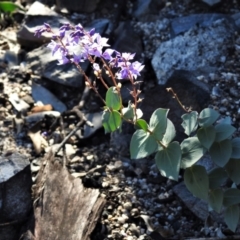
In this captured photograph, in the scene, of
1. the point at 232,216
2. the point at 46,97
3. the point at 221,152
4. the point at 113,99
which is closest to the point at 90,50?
the point at 113,99

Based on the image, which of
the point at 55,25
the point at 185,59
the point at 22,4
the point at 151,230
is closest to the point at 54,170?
the point at 151,230

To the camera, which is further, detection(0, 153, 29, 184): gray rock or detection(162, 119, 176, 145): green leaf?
detection(0, 153, 29, 184): gray rock

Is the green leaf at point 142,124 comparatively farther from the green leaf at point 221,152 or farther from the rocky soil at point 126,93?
the rocky soil at point 126,93

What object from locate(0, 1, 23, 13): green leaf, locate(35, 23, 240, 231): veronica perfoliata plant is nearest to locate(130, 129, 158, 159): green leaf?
locate(35, 23, 240, 231): veronica perfoliata plant

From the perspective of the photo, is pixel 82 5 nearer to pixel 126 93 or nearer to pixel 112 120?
pixel 126 93

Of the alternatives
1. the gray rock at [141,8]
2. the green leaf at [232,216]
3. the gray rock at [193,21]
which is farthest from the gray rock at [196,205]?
the gray rock at [141,8]

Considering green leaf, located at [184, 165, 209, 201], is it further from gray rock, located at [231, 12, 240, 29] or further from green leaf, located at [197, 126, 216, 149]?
gray rock, located at [231, 12, 240, 29]
